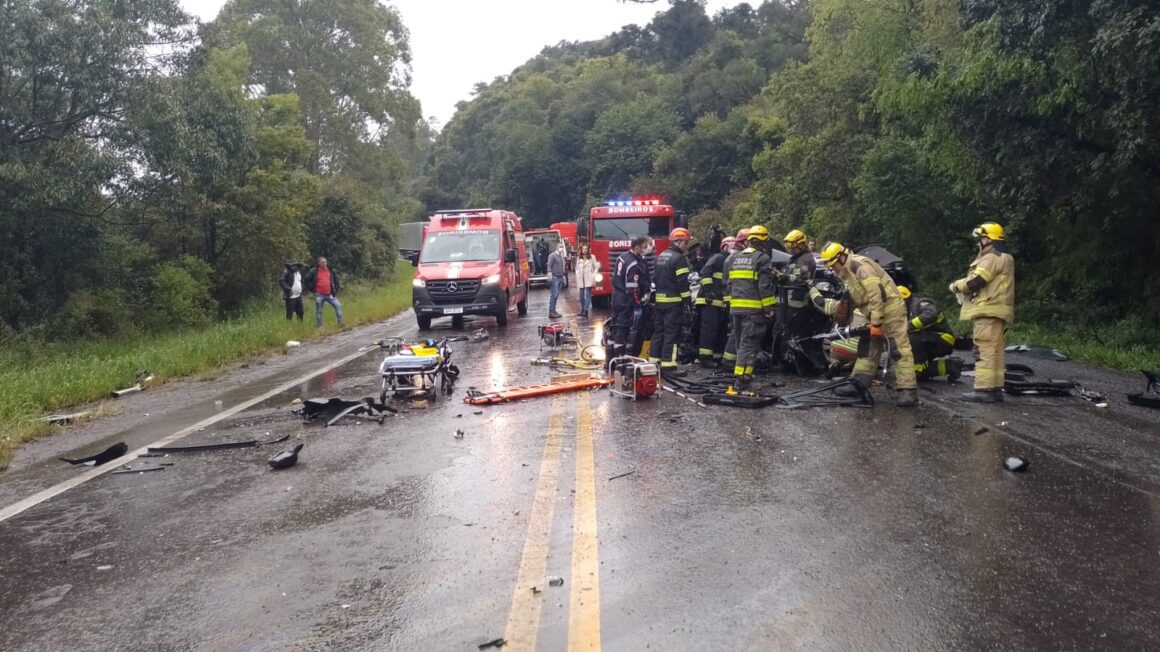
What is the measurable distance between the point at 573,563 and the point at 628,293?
323 inches

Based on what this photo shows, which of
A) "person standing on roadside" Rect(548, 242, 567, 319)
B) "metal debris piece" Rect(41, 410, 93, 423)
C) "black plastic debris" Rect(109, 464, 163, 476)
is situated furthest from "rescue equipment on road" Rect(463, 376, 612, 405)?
"person standing on roadside" Rect(548, 242, 567, 319)

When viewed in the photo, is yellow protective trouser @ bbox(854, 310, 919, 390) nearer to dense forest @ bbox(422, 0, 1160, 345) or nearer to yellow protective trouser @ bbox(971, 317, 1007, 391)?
yellow protective trouser @ bbox(971, 317, 1007, 391)

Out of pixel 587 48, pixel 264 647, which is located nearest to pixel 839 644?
pixel 264 647

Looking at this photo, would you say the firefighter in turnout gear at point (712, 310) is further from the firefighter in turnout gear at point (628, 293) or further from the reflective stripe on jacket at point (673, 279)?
the firefighter in turnout gear at point (628, 293)

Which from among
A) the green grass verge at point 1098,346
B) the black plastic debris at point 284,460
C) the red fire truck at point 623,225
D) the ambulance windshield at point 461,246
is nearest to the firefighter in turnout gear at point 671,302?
the black plastic debris at point 284,460

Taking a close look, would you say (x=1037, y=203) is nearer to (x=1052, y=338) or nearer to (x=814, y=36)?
(x=1052, y=338)

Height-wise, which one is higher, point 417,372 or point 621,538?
point 417,372

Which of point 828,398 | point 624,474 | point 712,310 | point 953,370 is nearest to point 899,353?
point 828,398

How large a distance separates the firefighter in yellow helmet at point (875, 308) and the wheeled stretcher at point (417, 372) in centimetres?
433

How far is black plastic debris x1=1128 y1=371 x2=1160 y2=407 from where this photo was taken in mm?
9008

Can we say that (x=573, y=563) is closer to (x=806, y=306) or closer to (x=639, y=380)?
(x=639, y=380)

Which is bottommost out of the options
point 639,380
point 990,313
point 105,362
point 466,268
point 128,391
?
point 128,391

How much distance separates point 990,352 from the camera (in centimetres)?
930

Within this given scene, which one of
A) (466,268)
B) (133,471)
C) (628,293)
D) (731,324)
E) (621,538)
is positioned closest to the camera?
(621,538)
